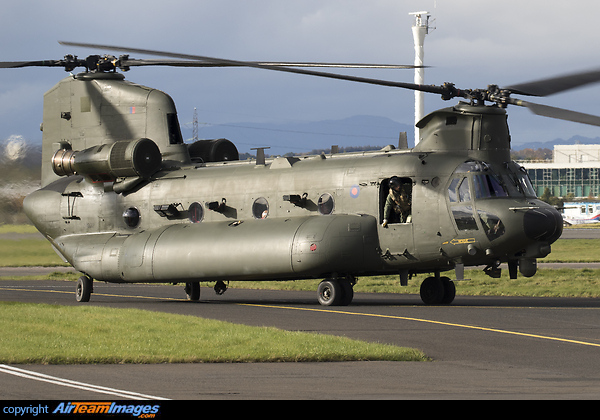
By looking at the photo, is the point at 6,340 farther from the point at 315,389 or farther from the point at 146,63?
the point at 146,63

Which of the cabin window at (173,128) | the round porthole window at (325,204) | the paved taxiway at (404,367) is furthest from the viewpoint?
the cabin window at (173,128)

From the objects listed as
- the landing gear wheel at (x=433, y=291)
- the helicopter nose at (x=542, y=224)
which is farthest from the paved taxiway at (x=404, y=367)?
the helicopter nose at (x=542, y=224)

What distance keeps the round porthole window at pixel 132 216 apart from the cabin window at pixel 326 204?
7.12 metres

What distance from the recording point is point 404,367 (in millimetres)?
14062

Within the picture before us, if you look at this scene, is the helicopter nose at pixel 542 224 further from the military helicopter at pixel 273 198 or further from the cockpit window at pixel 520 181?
the cockpit window at pixel 520 181

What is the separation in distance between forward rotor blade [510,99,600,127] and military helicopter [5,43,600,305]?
0.17ft

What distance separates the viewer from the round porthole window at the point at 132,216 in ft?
99.2

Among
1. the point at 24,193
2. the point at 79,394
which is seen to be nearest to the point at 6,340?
the point at 79,394

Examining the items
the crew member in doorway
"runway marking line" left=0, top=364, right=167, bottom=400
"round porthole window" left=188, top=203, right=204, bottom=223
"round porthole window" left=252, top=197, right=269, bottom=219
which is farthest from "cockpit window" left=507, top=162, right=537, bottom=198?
"runway marking line" left=0, top=364, right=167, bottom=400

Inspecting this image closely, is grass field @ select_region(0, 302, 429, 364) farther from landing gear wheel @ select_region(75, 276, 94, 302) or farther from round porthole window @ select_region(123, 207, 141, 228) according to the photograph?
round porthole window @ select_region(123, 207, 141, 228)

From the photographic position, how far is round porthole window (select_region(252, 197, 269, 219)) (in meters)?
27.8

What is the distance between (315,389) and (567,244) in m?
61.8

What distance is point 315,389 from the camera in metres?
11.8
